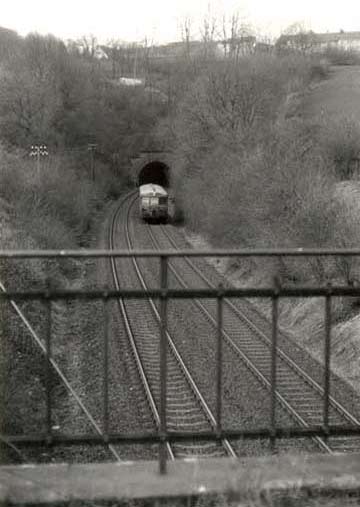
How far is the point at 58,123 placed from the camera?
6438 cm

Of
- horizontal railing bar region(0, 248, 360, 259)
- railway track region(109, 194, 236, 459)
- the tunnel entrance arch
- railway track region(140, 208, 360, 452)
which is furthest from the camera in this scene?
A: the tunnel entrance arch

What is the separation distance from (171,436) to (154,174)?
67.0m

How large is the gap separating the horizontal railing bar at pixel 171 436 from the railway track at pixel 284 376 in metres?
3.12

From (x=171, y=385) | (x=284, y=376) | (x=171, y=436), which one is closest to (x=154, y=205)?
(x=284, y=376)

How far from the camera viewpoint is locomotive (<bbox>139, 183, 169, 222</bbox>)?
155ft

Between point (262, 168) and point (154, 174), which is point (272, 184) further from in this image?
point (154, 174)

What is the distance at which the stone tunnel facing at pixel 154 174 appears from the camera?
229 ft

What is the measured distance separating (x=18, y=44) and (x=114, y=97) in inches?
522

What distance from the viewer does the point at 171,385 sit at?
13.0m

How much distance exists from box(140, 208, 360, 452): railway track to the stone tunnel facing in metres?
48.7

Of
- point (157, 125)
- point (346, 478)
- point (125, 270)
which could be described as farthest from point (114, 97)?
point (346, 478)

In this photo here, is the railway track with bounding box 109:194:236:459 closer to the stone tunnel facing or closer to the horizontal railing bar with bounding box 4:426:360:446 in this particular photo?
the horizontal railing bar with bounding box 4:426:360:446

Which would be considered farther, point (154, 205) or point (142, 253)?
point (154, 205)

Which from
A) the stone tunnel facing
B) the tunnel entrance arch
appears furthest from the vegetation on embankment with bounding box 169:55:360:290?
the stone tunnel facing
